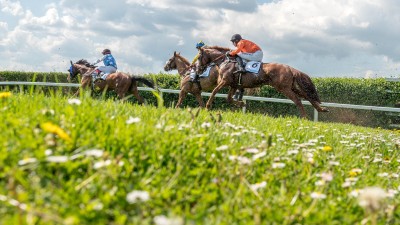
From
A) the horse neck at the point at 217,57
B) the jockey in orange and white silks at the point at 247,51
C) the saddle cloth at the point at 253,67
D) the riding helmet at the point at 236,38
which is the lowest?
the saddle cloth at the point at 253,67

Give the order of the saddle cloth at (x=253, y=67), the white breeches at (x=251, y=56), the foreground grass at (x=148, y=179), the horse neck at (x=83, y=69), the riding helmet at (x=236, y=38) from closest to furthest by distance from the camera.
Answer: the foreground grass at (x=148, y=179)
the saddle cloth at (x=253, y=67)
the white breeches at (x=251, y=56)
the riding helmet at (x=236, y=38)
the horse neck at (x=83, y=69)

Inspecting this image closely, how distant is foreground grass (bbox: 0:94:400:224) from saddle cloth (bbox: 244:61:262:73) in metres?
10.1

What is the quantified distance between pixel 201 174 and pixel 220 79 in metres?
12.1

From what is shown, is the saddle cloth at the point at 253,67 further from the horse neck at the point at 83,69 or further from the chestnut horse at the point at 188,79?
the horse neck at the point at 83,69

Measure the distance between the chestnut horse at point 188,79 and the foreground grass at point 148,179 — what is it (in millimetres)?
11267

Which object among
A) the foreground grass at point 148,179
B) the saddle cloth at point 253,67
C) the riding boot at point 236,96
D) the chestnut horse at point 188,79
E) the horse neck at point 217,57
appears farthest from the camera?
the riding boot at point 236,96

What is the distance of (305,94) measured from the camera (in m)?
14.9

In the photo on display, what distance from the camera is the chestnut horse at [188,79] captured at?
16.7m

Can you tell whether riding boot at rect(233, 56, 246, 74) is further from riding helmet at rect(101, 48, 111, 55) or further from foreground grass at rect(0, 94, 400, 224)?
foreground grass at rect(0, 94, 400, 224)

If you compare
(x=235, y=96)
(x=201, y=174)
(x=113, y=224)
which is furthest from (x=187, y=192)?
(x=235, y=96)

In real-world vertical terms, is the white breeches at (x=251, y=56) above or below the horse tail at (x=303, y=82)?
above

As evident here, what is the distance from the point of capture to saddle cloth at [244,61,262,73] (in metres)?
14.9

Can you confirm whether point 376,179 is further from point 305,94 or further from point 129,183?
point 305,94

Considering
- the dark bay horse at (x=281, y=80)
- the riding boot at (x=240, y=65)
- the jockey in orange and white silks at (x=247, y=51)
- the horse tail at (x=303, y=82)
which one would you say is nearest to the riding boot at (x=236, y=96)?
the dark bay horse at (x=281, y=80)
